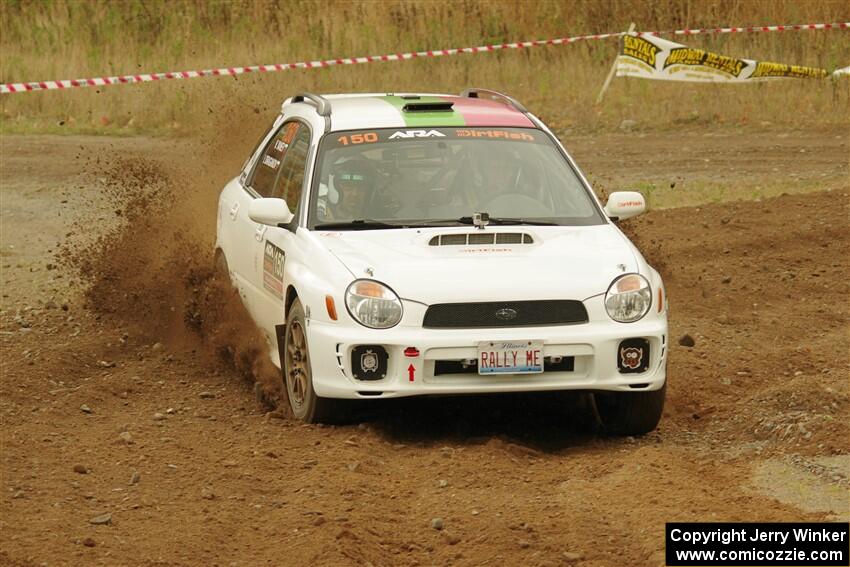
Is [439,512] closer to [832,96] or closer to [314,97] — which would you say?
[314,97]

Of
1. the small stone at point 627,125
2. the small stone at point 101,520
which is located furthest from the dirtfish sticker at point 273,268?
the small stone at point 627,125

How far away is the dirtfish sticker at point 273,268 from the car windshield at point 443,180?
31cm

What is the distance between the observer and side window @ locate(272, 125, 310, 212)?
8977mm

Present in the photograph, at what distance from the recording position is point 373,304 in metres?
7.67

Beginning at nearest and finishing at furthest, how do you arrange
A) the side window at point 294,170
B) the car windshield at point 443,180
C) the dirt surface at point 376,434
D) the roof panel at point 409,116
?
1. the dirt surface at point 376,434
2. the car windshield at point 443,180
3. the side window at point 294,170
4. the roof panel at point 409,116

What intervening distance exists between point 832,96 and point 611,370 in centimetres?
1593

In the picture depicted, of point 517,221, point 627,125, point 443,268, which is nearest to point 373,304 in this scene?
point 443,268

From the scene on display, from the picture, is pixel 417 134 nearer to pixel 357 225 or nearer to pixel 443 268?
pixel 357 225

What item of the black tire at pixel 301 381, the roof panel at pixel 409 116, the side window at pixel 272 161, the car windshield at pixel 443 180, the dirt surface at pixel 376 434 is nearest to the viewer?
the dirt surface at pixel 376 434

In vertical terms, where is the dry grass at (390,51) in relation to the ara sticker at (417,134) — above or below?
below

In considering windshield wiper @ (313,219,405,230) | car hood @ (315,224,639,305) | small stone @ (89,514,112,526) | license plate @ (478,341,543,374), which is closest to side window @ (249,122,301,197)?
windshield wiper @ (313,219,405,230)

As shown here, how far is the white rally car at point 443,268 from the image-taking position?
25.1 ft

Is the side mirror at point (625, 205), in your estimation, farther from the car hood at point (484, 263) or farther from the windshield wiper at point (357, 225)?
the windshield wiper at point (357, 225)

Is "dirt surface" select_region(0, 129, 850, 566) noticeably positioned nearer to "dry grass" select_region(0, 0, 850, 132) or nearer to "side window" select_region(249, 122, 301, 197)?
"side window" select_region(249, 122, 301, 197)
